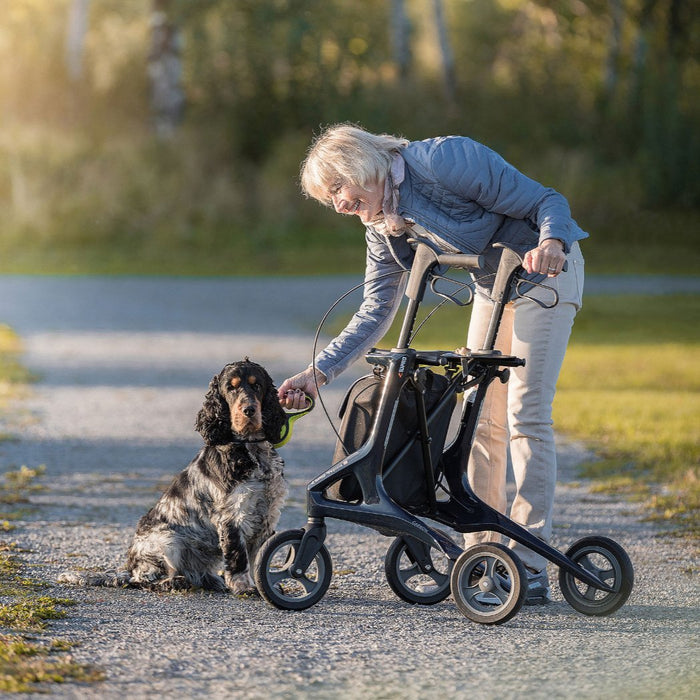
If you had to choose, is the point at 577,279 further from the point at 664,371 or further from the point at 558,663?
the point at 664,371

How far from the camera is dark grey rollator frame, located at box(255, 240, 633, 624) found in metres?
4.99

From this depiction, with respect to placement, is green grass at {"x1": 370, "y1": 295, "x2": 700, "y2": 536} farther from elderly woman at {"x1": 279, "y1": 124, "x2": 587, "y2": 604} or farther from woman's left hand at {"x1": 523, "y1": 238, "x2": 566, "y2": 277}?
woman's left hand at {"x1": 523, "y1": 238, "x2": 566, "y2": 277}

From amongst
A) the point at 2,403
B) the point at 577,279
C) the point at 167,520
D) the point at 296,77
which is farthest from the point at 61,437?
the point at 296,77

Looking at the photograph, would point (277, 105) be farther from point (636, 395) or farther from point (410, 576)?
point (410, 576)

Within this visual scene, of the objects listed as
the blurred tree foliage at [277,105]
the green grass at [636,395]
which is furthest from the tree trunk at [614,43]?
the green grass at [636,395]

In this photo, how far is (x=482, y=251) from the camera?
5211mm

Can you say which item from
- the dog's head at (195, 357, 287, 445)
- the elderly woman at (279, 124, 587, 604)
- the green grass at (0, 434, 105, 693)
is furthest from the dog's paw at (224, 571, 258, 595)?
the elderly woman at (279, 124, 587, 604)

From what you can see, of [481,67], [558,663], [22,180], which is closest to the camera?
[558,663]

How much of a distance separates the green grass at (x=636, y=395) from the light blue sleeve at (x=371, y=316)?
237 centimetres

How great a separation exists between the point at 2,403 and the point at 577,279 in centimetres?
734

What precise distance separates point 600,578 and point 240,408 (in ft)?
5.38

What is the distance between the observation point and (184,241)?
29.7m

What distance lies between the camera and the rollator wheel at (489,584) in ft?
15.9

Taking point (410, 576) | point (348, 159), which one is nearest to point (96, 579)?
point (410, 576)
